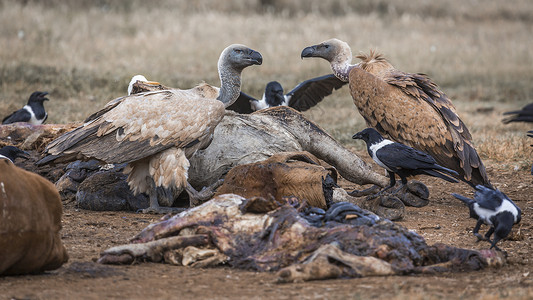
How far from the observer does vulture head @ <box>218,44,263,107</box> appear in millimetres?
6688

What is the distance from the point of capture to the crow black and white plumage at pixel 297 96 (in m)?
9.52

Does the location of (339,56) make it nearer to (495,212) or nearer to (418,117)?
(418,117)

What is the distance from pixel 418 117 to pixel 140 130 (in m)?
2.73

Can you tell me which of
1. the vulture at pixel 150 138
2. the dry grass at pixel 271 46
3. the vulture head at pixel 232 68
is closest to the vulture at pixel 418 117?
the vulture head at pixel 232 68

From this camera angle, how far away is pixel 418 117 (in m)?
6.95

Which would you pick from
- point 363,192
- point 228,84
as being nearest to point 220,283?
point 363,192

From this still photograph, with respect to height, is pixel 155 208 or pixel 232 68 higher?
pixel 232 68

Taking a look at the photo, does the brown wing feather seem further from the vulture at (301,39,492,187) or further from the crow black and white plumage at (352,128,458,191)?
the crow black and white plumage at (352,128,458,191)

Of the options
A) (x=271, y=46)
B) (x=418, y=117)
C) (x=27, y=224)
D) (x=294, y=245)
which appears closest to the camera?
(x=27, y=224)

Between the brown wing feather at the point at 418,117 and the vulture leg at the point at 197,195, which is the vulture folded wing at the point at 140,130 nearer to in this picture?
the vulture leg at the point at 197,195

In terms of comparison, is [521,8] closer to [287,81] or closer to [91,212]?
[287,81]

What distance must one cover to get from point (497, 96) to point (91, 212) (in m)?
10.8

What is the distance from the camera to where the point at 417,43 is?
1927cm

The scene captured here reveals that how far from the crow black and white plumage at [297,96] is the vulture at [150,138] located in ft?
11.3
